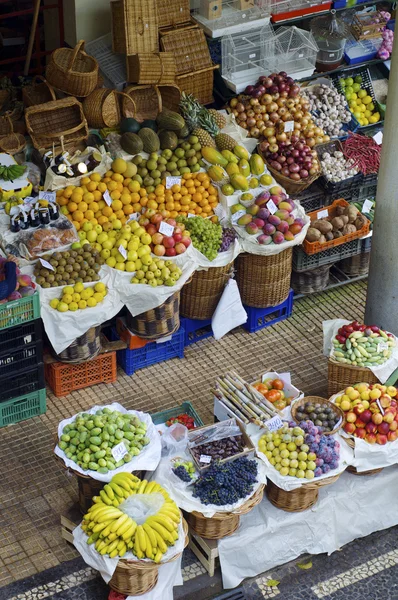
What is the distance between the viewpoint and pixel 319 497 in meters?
6.98

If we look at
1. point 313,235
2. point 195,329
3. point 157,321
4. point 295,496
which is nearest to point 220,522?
point 295,496

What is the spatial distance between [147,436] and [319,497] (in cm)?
131

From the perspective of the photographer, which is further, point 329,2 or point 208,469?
point 329,2

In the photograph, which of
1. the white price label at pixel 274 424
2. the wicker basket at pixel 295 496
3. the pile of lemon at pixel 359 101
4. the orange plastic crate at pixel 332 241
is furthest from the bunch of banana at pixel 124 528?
the pile of lemon at pixel 359 101

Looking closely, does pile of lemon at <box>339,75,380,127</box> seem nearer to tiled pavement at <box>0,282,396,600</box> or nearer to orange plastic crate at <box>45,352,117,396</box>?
tiled pavement at <box>0,282,396,600</box>

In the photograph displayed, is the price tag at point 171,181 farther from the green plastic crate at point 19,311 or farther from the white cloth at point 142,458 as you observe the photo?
the white cloth at point 142,458

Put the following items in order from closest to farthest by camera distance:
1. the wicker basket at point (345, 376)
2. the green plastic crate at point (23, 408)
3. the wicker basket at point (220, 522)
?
the wicker basket at point (220, 522) < the wicker basket at point (345, 376) < the green plastic crate at point (23, 408)

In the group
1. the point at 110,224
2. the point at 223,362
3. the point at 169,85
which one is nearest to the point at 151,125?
the point at 169,85

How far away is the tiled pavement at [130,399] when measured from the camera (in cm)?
691

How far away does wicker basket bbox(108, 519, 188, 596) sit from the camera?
597 cm

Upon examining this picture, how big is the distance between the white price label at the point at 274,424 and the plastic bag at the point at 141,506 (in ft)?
3.37

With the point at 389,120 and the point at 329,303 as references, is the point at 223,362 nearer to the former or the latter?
the point at 329,303

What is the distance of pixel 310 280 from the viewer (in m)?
9.33

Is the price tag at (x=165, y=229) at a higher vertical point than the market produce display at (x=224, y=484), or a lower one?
higher
